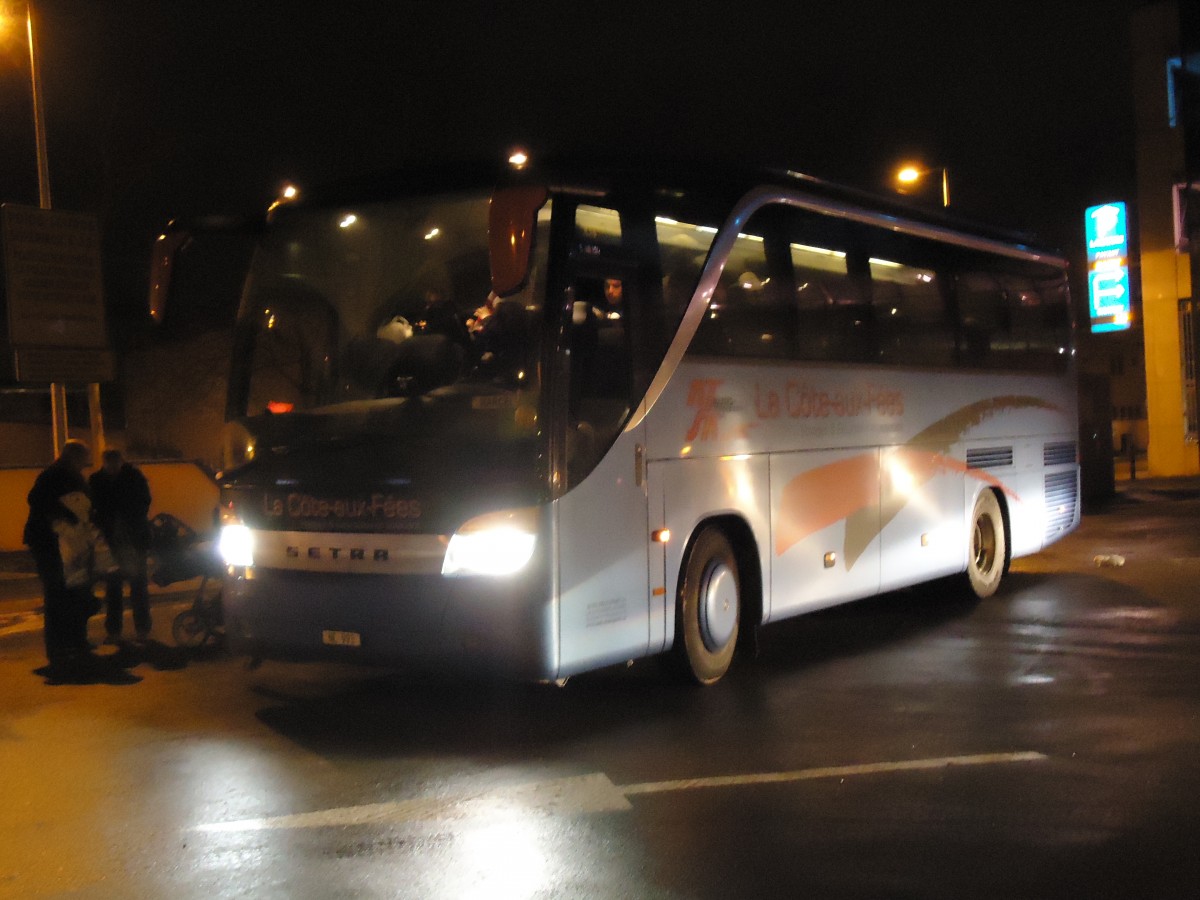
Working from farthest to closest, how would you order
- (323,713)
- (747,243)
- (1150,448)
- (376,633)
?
(1150,448) → (747,243) → (323,713) → (376,633)

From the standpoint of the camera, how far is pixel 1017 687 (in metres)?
8.80

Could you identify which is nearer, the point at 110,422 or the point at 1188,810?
the point at 1188,810

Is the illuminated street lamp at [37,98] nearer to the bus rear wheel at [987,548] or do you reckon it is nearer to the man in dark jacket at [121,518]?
the man in dark jacket at [121,518]

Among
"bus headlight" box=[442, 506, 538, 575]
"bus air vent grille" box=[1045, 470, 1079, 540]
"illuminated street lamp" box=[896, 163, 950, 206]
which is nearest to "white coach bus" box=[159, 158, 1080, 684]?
"bus headlight" box=[442, 506, 538, 575]

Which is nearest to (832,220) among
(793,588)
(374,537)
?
(793,588)

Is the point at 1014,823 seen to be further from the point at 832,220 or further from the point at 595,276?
the point at 832,220

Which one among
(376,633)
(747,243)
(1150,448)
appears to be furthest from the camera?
(1150,448)

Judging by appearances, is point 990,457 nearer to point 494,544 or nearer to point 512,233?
point 494,544

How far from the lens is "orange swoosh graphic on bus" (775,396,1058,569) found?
973 cm

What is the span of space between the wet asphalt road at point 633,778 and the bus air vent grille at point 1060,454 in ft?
12.3

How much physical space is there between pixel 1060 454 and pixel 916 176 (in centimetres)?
1117

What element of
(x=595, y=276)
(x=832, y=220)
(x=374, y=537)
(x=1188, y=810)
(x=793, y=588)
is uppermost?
(x=832, y=220)

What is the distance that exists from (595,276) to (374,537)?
6.78 feet

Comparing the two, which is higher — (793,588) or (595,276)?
(595,276)
